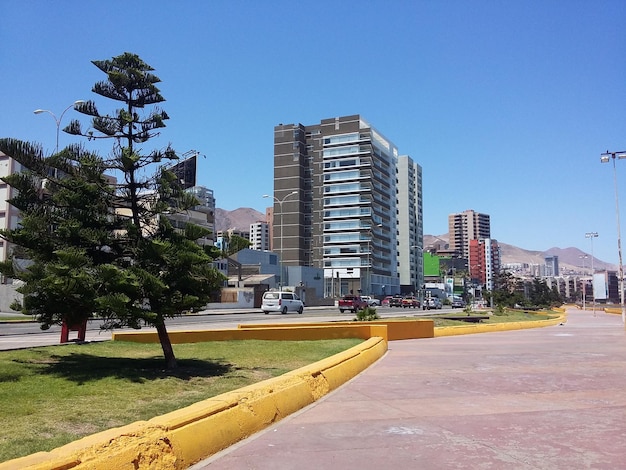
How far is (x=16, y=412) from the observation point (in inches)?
250

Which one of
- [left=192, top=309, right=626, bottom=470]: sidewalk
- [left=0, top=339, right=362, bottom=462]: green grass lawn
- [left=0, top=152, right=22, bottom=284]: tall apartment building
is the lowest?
[left=192, top=309, right=626, bottom=470]: sidewalk

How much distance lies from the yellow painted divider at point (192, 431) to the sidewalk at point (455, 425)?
0.19 metres

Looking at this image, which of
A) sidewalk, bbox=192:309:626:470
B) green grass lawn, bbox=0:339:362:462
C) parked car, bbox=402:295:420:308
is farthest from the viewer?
parked car, bbox=402:295:420:308

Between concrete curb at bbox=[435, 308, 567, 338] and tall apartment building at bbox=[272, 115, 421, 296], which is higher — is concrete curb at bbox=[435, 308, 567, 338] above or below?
below

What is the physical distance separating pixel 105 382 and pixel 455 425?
216 inches

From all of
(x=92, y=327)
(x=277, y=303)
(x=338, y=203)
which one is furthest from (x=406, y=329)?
(x=338, y=203)

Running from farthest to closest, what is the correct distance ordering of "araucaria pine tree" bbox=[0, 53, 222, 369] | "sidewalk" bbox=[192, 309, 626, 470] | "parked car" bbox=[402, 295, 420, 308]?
1. "parked car" bbox=[402, 295, 420, 308]
2. "araucaria pine tree" bbox=[0, 53, 222, 369]
3. "sidewalk" bbox=[192, 309, 626, 470]

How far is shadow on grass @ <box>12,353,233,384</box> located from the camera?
9.15 metres

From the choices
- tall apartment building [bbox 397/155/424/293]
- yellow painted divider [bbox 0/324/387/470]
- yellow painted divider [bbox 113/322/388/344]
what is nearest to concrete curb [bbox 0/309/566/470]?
yellow painted divider [bbox 0/324/387/470]

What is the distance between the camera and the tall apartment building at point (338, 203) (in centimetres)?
12400

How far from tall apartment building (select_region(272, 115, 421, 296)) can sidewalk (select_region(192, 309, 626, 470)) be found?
104 metres

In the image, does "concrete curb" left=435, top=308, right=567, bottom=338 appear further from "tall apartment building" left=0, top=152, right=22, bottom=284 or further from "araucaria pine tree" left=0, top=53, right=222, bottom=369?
"tall apartment building" left=0, top=152, right=22, bottom=284

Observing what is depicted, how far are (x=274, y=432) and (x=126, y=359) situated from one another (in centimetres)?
624

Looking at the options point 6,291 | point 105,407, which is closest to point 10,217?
point 6,291
